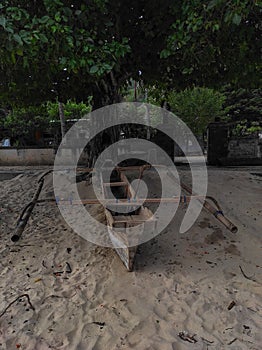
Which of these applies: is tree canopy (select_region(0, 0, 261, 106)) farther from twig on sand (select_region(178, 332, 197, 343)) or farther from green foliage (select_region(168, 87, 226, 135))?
green foliage (select_region(168, 87, 226, 135))

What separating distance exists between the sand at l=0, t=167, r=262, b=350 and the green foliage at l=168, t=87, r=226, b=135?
10.8 m

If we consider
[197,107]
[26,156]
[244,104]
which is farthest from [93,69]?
[244,104]

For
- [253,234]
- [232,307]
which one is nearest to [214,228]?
[253,234]

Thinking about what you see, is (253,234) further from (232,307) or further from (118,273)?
(118,273)

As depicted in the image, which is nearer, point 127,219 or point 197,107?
point 127,219

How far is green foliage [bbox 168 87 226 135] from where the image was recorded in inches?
572

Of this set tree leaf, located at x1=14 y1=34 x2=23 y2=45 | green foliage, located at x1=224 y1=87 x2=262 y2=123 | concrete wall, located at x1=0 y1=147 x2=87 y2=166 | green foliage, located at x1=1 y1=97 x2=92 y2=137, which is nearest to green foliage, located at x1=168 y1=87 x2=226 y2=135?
green foliage, located at x1=224 y1=87 x2=262 y2=123

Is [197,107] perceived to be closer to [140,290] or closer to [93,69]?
[93,69]

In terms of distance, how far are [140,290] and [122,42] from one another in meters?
3.08

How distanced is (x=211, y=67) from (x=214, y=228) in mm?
3061

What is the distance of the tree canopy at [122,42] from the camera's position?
312 centimetres

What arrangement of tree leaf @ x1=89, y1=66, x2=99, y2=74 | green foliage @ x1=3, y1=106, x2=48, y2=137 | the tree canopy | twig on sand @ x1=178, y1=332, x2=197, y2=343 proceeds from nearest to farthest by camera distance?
twig on sand @ x1=178, y1=332, x2=197, y2=343, the tree canopy, tree leaf @ x1=89, y1=66, x2=99, y2=74, green foliage @ x1=3, y1=106, x2=48, y2=137

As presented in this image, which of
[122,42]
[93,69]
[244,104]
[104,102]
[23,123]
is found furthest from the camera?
[244,104]

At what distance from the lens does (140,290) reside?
287 centimetres
